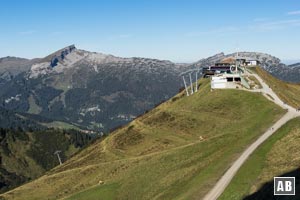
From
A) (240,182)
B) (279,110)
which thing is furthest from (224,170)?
(279,110)

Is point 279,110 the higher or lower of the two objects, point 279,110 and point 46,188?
the higher

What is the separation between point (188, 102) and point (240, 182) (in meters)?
96.2

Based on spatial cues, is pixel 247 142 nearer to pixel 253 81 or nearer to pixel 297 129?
pixel 297 129

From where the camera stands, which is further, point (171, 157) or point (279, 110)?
point (279, 110)

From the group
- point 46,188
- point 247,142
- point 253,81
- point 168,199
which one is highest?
point 253,81

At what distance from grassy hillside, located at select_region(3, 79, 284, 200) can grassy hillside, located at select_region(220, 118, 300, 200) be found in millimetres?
5595

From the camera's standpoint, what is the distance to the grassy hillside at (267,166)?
70438 millimetres

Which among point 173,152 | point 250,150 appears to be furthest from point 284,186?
point 173,152

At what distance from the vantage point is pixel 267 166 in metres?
79.8

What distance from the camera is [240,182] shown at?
249 feet

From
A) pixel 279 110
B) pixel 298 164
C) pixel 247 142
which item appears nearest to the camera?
pixel 298 164

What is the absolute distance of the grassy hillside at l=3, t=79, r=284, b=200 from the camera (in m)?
96.4

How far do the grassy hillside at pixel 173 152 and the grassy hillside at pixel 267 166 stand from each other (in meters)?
5.59

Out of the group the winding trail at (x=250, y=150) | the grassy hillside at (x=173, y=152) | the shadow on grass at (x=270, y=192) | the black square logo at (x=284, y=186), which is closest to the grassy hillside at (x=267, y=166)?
the shadow on grass at (x=270, y=192)
